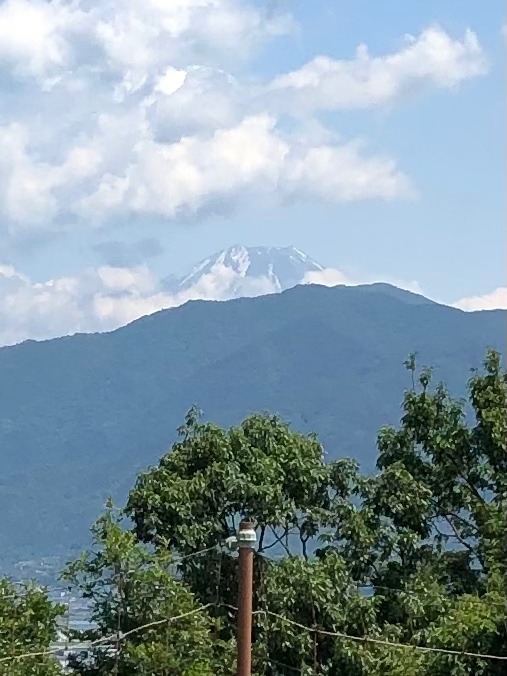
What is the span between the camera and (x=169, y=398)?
17212cm

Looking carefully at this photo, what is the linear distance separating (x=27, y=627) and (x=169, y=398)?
15886 cm

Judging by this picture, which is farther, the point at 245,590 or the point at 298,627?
the point at 298,627

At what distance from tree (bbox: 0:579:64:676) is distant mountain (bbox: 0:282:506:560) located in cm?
6890

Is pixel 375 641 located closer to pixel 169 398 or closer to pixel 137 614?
pixel 137 614

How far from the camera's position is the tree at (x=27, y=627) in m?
12.7

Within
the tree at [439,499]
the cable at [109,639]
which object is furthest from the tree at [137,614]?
the tree at [439,499]

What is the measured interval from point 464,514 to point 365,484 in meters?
1.29

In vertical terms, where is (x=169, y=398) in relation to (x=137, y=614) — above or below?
above

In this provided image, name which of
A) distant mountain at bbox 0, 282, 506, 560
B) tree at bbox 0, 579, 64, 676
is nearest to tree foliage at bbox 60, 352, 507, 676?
tree at bbox 0, 579, 64, 676

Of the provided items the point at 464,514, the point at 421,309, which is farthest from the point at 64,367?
the point at 464,514

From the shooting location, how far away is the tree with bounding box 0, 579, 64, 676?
12.7m

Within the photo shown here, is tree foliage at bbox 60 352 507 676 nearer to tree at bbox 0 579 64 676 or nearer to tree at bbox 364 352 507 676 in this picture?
tree at bbox 364 352 507 676

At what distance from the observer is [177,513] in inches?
565

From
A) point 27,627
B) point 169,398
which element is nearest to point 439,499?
point 27,627
